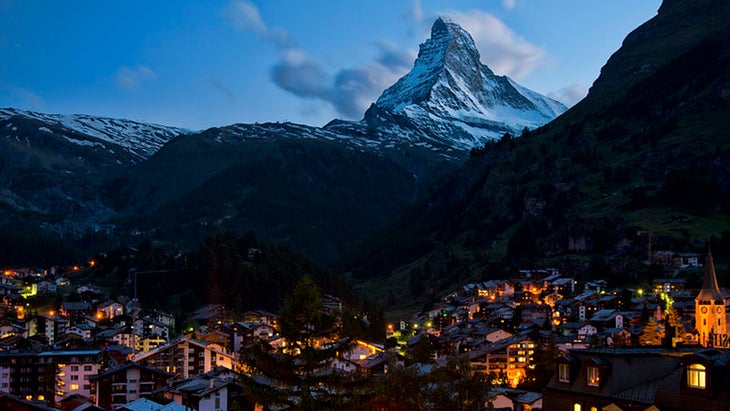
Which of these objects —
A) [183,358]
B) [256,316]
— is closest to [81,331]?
[256,316]

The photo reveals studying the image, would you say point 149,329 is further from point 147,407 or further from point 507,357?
point 147,407

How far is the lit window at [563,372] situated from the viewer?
34500 millimetres

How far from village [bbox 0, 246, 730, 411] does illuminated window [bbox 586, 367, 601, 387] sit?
1.8 inches

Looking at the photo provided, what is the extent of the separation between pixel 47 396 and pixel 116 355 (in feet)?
67.8

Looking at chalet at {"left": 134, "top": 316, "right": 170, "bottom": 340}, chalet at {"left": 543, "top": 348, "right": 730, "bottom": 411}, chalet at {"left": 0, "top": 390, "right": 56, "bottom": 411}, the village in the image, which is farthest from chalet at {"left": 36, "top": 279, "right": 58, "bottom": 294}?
chalet at {"left": 543, "top": 348, "right": 730, "bottom": 411}

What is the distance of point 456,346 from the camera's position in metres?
121

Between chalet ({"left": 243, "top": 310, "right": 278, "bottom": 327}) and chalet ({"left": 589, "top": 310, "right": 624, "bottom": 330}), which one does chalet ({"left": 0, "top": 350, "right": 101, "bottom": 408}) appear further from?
chalet ({"left": 589, "top": 310, "right": 624, "bottom": 330})

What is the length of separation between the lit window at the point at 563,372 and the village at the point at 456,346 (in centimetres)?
9

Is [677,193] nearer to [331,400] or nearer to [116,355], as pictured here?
[116,355]

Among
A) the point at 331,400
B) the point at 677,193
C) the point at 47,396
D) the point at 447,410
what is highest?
the point at 677,193

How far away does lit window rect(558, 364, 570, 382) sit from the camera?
34500 millimetres

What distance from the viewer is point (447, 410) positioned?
56281 millimetres

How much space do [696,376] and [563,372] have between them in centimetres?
679

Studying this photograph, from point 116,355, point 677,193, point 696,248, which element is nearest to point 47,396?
point 116,355
